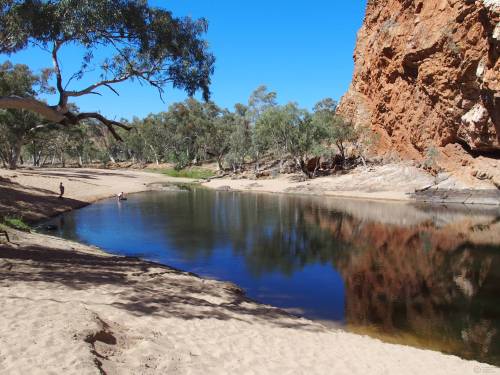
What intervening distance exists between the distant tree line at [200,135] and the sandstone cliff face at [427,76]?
18.4 ft

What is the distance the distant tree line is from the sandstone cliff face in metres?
5.60

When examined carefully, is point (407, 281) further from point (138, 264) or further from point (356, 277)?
point (138, 264)

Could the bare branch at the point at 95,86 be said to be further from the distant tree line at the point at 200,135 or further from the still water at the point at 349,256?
the distant tree line at the point at 200,135

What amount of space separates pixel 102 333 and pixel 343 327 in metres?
7.33

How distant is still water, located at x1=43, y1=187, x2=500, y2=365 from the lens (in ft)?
41.2

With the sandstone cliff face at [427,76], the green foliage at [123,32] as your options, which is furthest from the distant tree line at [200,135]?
the green foliage at [123,32]

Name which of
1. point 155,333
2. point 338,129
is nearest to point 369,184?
point 338,129

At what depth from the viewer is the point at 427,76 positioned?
1976 inches

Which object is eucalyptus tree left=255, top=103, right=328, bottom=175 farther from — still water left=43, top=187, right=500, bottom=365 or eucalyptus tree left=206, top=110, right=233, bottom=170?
still water left=43, top=187, right=500, bottom=365

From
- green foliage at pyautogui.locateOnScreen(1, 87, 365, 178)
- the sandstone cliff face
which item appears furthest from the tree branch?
green foliage at pyautogui.locateOnScreen(1, 87, 365, 178)

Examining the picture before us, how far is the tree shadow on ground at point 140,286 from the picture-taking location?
9477mm

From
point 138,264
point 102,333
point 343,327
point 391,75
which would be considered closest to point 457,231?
point 343,327

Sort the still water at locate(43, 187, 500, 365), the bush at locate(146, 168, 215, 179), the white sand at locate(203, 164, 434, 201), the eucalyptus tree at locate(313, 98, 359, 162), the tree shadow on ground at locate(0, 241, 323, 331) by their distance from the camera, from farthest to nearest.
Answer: the bush at locate(146, 168, 215, 179) → the eucalyptus tree at locate(313, 98, 359, 162) → the white sand at locate(203, 164, 434, 201) → the still water at locate(43, 187, 500, 365) → the tree shadow on ground at locate(0, 241, 323, 331)

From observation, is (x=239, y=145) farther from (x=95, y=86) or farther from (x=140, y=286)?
(x=140, y=286)
